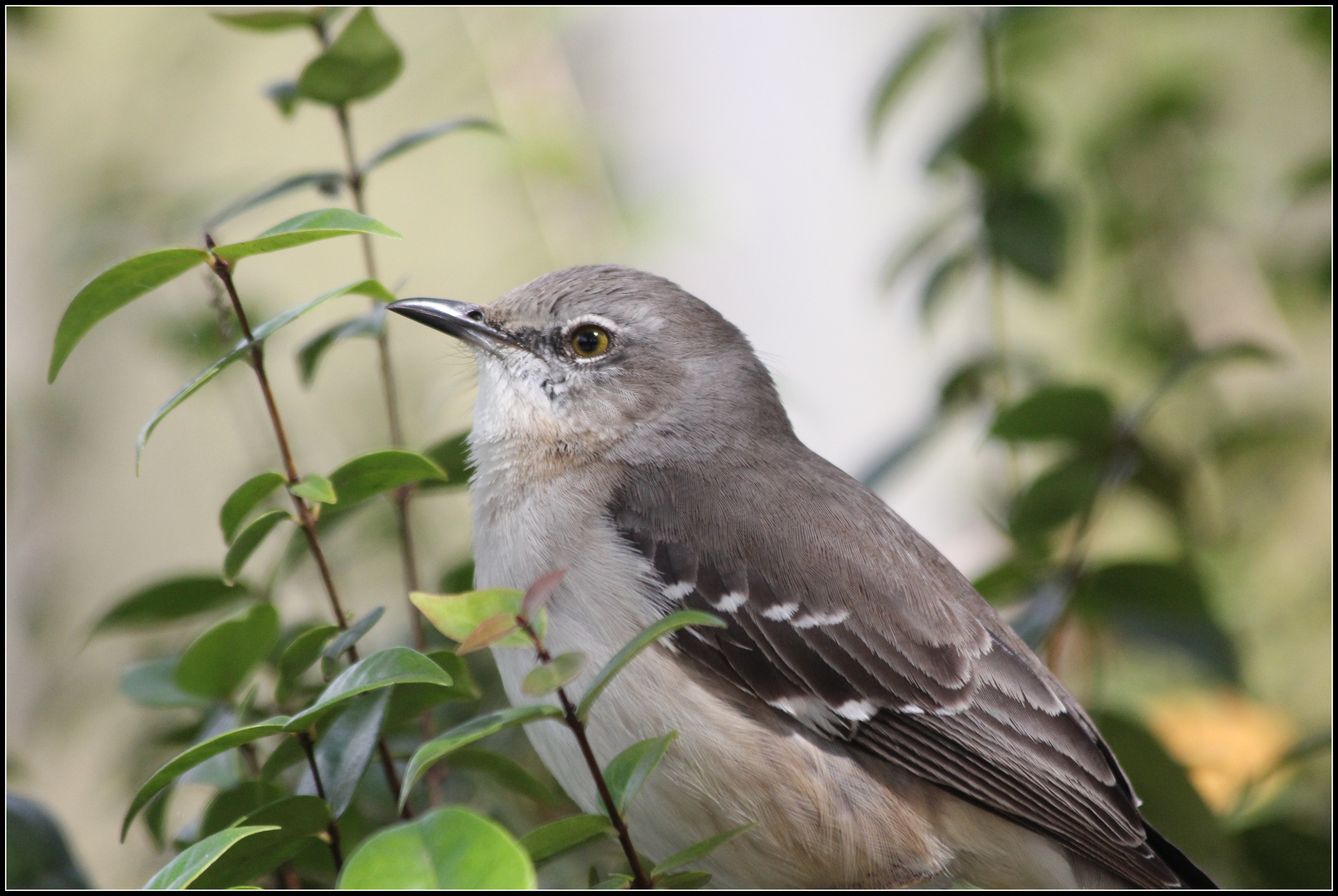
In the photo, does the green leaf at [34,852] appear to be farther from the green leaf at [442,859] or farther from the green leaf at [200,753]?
the green leaf at [442,859]

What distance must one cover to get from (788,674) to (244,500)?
1.20 metres

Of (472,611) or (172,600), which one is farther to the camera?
(172,600)

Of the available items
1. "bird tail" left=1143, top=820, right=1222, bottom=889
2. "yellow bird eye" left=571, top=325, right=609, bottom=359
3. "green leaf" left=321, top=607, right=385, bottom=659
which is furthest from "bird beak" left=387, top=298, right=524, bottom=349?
"bird tail" left=1143, top=820, right=1222, bottom=889

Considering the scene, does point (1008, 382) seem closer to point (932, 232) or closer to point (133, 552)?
point (932, 232)

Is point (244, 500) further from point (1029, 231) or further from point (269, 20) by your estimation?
A: point (1029, 231)

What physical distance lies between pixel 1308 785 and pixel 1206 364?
1.41 metres

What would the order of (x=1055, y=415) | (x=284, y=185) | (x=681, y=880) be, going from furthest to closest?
(x=1055, y=415) < (x=284, y=185) < (x=681, y=880)

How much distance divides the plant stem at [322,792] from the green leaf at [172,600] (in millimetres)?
657

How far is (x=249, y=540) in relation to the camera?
5.93 feet

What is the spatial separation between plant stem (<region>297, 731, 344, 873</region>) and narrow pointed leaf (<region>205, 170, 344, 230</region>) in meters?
1.11

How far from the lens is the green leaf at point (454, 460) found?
2.55m

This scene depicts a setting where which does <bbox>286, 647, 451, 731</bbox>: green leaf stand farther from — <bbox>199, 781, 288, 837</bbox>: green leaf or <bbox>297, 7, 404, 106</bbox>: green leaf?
<bbox>297, 7, 404, 106</bbox>: green leaf

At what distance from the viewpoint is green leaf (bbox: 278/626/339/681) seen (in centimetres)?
177

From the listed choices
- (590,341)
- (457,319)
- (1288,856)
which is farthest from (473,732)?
(1288,856)
